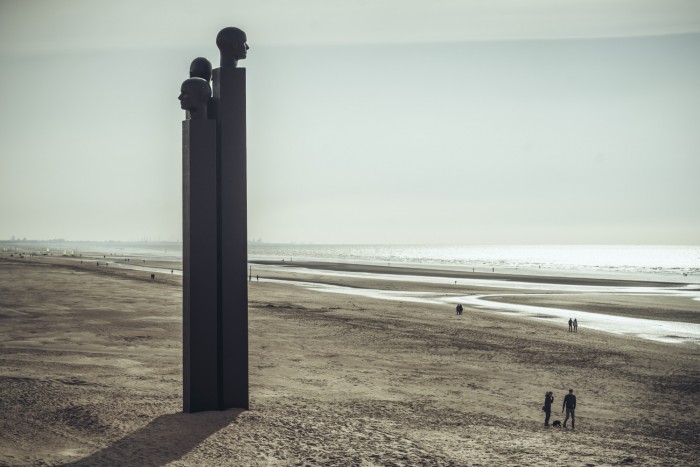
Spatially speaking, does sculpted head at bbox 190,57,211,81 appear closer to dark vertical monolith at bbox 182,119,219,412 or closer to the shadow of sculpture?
dark vertical monolith at bbox 182,119,219,412

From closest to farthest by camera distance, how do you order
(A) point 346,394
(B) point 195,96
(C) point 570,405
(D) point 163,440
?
(D) point 163,440 < (B) point 195,96 < (C) point 570,405 < (A) point 346,394

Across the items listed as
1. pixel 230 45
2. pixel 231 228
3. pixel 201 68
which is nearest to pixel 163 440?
pixel 231 228

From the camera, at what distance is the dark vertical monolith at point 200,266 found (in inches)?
402

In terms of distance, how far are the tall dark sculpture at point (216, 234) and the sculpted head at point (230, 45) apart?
2 centimetres

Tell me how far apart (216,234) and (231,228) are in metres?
0.31

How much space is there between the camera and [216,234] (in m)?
10.4

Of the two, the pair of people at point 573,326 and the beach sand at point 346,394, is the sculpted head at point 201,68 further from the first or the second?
the pair of people at point 573,326

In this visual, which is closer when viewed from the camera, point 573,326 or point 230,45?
point 230,45

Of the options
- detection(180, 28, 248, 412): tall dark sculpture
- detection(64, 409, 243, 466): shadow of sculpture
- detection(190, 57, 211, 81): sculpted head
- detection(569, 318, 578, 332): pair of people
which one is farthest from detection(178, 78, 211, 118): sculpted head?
detection(569, 318, 578, 332): pair of people

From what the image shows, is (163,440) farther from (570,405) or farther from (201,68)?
(570,405)

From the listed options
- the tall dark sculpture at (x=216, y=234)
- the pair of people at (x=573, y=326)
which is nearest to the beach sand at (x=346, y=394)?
the pair of people at (x=573, y=326)

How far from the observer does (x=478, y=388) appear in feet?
49.5

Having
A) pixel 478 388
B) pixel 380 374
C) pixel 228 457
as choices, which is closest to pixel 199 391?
pixel 228 457

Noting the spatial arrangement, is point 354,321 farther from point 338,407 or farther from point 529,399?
point 338,407
